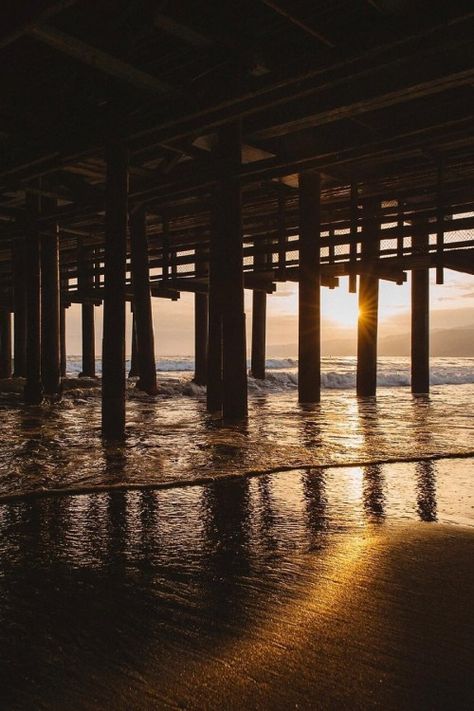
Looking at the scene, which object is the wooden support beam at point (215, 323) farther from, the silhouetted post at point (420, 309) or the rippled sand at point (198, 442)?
the silhouetted post at point (420, 309)

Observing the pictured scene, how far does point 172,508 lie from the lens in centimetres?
353

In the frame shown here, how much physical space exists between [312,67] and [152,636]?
16.0 ft

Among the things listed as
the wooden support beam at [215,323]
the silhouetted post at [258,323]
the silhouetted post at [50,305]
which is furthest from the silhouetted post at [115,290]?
the silhouetted post at [258,323]

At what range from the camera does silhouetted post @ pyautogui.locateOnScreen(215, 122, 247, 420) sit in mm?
7672

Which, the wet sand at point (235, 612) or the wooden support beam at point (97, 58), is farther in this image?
the wooden support beam at point (97, 58)

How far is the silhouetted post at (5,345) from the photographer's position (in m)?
21.4

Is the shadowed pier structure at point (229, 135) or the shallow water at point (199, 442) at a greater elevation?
the shadowed pier structure at point (229, 135)

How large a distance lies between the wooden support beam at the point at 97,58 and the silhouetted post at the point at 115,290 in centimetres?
76

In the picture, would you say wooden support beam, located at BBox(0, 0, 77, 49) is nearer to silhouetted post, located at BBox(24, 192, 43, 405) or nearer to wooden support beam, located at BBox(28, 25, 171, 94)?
wooden support beam, located at BBox(28, 25, 171, 94)

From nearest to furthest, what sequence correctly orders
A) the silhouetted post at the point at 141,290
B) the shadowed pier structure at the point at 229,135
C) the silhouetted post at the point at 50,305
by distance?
the shadowed pier structure at the point at 229,135
the silhouetted post at the point at 141,290
the silhouetted post at the point at 50,305

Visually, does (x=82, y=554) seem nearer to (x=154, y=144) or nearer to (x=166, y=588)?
(x=166, y=588)

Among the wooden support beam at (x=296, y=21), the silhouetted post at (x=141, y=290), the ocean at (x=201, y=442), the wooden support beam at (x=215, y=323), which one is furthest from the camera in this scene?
the silhouetted post at (x=141, y=290)

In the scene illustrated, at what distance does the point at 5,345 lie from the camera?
2172cm

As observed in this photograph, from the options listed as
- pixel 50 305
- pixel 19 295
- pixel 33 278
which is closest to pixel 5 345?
pixel 19 295
